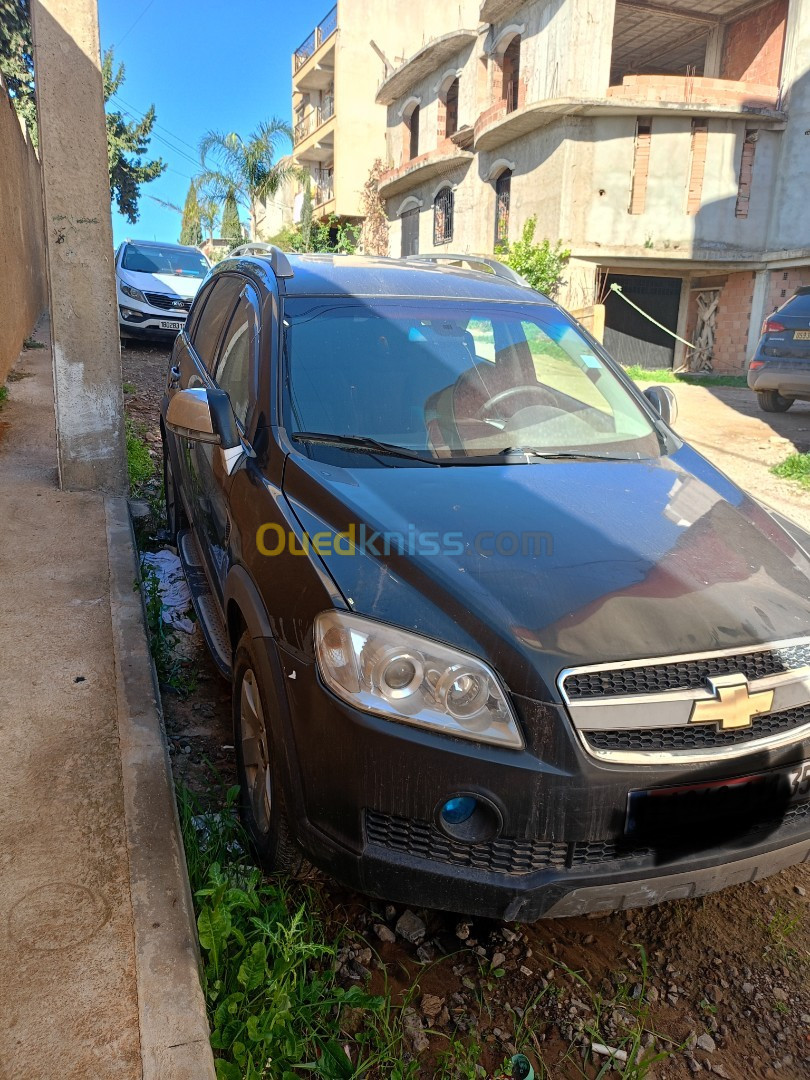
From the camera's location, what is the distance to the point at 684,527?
2393 mm

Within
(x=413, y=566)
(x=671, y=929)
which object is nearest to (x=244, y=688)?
(x=413, y=566)

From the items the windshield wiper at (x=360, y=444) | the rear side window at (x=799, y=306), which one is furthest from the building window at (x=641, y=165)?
the windshield wiper at (x=360, y=444)

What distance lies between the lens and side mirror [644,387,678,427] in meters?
3.46

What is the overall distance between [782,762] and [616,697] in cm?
50

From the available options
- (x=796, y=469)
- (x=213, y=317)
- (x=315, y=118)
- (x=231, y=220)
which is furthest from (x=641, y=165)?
(x=213, y=317)

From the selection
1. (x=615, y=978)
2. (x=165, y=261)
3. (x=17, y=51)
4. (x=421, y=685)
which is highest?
(x=17, y=51)

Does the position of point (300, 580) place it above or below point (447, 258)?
below

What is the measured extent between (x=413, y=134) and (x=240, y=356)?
1083 inches

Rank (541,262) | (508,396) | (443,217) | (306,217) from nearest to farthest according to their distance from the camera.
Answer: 1. (508,396)
2. (541,262)
3. (443,217)
4. (306,217)

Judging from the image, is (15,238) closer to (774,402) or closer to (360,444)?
(360,444)

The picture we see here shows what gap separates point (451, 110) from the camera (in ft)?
83.3

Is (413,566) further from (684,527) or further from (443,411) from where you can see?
A: (443,411)

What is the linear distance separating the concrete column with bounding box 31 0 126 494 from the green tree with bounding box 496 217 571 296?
16.0m

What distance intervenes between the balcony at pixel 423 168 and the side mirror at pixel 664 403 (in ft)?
73.6
